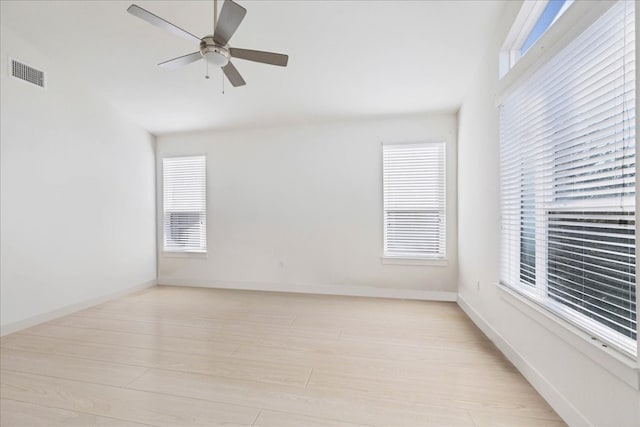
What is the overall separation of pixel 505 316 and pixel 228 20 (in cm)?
313

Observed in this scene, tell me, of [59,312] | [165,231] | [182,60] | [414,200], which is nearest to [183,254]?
[165,231]

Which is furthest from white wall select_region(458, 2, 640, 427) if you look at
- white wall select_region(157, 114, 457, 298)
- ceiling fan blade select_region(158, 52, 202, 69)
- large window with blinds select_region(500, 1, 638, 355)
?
ceiling fan blade select_region(158, 52, 202, 69)

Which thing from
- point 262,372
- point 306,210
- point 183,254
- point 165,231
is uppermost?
point 306,210

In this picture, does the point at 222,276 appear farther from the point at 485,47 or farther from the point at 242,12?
the point at 485,47

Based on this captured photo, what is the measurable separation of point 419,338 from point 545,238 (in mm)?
1465

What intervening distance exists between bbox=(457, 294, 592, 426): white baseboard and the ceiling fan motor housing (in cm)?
313

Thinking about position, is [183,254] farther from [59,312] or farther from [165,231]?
[59,312]

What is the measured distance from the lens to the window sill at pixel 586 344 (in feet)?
3.85

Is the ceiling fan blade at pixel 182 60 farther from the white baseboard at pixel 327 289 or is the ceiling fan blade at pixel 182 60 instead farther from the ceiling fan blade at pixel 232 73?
the white baseboard at pixel 327 289

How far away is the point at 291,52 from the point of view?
2.98m

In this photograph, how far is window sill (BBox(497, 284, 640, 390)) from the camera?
1.17m

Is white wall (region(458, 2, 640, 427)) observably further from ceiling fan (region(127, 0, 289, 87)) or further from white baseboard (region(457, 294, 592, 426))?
ceiling fan (region(127, 0, 289, 87))

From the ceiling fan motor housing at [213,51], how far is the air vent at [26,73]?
263 cm

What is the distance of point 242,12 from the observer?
5.64 ft
